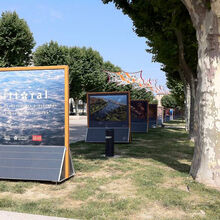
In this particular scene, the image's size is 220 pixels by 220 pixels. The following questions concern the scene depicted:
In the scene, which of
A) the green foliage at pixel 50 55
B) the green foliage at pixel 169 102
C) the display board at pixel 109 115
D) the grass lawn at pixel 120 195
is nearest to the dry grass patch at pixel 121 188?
the grass lawn at pixel 120 195

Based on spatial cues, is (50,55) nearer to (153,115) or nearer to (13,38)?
(13,38)

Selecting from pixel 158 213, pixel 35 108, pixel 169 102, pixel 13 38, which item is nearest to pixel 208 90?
pixel 158 213

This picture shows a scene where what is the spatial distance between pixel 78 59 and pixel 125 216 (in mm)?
38353

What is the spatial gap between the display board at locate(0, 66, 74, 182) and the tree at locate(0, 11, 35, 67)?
64.0ft

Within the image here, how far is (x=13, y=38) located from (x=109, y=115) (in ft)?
54.1

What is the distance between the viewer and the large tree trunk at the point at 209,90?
584 cm

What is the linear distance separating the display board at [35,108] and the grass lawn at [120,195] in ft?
2.61

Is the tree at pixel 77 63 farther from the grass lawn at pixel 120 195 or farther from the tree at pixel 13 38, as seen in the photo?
the grass lawn at pixel 120 195

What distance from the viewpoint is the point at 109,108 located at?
44.9ft

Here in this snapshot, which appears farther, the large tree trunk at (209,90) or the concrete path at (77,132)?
the concrete path at (77,132)

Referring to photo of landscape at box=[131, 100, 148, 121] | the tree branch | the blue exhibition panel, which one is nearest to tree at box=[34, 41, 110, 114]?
photo of landscape at box=[131, 100, 148, 121]

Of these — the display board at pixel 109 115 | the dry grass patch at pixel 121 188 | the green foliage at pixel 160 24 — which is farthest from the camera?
the display board at pixel 109 115

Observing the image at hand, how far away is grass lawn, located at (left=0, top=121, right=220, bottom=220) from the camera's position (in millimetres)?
4426

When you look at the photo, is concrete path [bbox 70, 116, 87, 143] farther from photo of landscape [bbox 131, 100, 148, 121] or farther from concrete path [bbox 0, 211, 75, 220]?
concrete path [bbox 0, 211, 75, 220]
